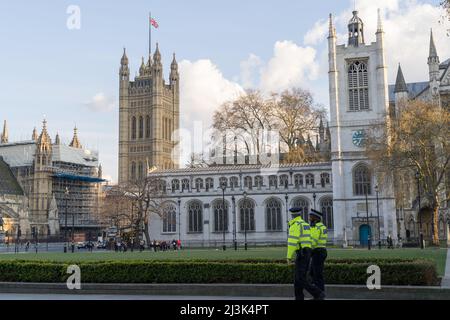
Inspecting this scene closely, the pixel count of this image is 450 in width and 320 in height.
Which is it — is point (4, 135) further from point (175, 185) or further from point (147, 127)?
point (175, 185)

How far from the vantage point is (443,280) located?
17.4 meters

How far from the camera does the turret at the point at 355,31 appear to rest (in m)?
60.3

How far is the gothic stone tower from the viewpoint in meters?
135

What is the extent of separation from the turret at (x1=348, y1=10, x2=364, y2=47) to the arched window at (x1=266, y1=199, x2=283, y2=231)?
1931 centimetres

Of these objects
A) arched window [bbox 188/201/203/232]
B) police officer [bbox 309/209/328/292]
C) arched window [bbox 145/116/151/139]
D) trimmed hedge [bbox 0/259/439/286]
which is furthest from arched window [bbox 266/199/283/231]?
arched window [bbox 145/116/151/139]

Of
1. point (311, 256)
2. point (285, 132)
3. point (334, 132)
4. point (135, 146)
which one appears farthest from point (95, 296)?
point (135, 146)

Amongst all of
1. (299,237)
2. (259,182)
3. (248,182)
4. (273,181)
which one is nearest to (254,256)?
(299,237)

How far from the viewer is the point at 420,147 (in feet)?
147

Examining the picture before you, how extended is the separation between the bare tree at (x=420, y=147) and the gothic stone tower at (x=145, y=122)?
8968 centimetres

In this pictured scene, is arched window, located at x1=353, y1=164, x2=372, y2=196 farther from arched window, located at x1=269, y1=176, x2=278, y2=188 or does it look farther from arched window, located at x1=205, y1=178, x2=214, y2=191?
arched window, located at x1=205, y1=178, x2=214, y2=191

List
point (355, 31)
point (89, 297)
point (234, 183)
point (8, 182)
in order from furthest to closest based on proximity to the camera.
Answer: point (8, 182) → point (234, 183) → point (355, 31) → point (89, 297)

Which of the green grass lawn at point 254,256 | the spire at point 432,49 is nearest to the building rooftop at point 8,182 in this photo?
the green grass lawn at point 254,256

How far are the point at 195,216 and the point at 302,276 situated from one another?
52341 millimetres

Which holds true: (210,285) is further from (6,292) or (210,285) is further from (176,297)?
(6,292)
